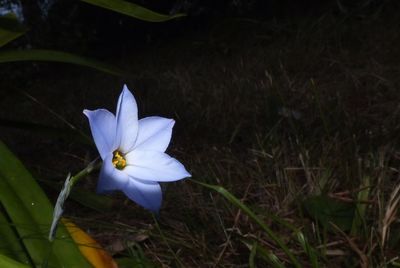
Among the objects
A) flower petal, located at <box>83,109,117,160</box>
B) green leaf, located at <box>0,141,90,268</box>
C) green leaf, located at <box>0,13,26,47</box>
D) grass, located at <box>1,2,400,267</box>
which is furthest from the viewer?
green leaf, located at <box>0,13,26,47</box>

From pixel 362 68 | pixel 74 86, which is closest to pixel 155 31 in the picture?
pixel 74 86

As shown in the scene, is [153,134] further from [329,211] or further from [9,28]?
[9,28]

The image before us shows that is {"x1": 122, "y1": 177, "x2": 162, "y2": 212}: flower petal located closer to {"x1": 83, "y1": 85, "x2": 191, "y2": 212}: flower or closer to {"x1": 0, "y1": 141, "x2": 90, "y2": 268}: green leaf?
{"x1": 83, "y1": 85, "x2": 191, "y2": 212}: flower

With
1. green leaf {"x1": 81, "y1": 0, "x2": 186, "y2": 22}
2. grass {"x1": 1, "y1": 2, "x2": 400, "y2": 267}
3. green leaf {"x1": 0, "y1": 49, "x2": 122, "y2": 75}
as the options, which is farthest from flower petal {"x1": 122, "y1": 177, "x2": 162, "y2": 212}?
green leaf {"x1": 0, "y1": 49, "x2": 122, "y2": 75}

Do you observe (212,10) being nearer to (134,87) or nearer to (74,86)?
(74,86)

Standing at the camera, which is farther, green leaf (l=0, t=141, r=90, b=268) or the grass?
the grass

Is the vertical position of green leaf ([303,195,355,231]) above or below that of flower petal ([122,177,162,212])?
below

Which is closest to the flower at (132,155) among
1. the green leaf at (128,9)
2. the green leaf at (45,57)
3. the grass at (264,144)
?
the grass at (264,144)
